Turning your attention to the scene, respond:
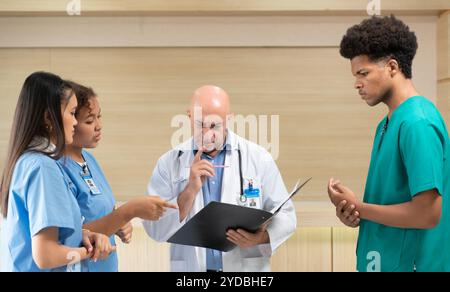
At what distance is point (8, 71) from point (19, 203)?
2502 mm

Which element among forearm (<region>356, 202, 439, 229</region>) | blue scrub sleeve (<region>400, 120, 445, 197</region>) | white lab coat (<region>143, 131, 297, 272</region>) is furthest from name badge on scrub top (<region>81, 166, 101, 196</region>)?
blue scrub sleeve (<region>400, 120, 445, 197</region>)

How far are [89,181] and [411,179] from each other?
1.11 metres

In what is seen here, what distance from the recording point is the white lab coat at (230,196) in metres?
2.14

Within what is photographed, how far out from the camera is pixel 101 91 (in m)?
3.66

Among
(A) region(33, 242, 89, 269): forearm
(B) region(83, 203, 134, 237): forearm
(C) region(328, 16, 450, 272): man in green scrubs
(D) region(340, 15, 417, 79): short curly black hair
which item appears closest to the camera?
(A) region(33, 242, 89, 269): forearm

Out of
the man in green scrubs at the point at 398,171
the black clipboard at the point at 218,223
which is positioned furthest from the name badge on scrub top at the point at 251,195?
the man in green scrubs at the point at 398,171

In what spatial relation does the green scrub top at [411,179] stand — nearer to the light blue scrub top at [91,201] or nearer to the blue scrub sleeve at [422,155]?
the blue scrub sleeve at [422,155]

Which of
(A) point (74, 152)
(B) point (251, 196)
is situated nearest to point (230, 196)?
(B) point (251, 196)

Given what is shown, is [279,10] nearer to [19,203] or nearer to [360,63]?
[360,63]

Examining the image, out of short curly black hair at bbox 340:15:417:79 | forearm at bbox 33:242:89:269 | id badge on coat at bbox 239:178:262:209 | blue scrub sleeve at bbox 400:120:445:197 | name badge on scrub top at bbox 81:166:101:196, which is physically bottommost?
forearm at bbox 33:242:89:269

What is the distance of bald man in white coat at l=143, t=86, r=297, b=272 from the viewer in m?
2.11

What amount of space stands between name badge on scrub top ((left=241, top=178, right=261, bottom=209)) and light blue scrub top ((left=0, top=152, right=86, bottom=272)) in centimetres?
77

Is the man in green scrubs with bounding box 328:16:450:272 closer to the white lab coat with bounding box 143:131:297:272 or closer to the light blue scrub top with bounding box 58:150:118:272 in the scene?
the white lab coat with bounding box 143:131:297:272
